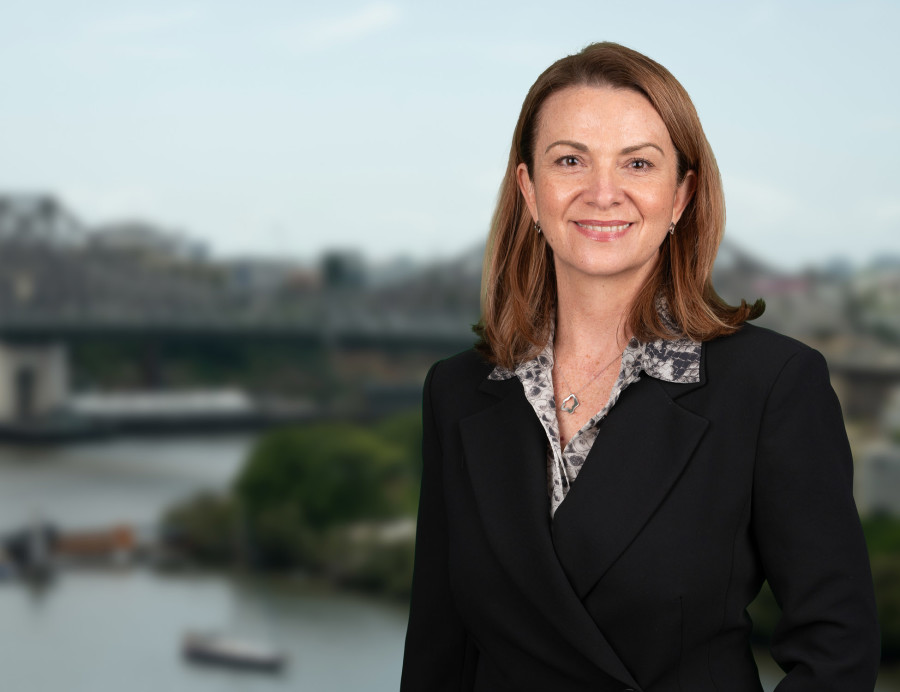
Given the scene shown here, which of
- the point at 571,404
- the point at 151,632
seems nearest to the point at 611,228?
the point at 571,404

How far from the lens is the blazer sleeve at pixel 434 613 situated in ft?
4.10

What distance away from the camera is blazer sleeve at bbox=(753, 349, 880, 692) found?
983 mm

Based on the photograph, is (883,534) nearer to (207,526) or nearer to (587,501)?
(207,526)

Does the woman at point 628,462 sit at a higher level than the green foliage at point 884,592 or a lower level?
higher

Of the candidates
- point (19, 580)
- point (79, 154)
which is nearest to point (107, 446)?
point (19, 580)

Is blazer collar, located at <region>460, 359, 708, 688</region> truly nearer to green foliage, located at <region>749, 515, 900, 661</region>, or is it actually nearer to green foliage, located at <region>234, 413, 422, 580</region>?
green foliage, located at <region>749, 515, 900, 661</region>

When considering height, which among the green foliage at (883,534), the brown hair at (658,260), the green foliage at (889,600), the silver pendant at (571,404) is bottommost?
the green foliage at (889,600)

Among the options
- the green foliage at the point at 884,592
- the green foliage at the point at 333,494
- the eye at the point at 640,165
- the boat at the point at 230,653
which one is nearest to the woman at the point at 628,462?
the eye at the point at 640,165

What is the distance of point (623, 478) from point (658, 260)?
0.26 metres

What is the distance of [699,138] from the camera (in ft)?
3.67

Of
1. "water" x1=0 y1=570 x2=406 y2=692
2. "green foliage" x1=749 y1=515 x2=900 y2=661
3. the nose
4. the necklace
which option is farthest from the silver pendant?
"water" x1=0 y1=570 x2=406 y2=692

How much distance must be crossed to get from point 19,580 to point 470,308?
2555mm

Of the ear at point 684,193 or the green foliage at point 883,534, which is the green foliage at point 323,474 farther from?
the ear at point 684,193

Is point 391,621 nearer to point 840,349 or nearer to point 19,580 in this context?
point 19,580
